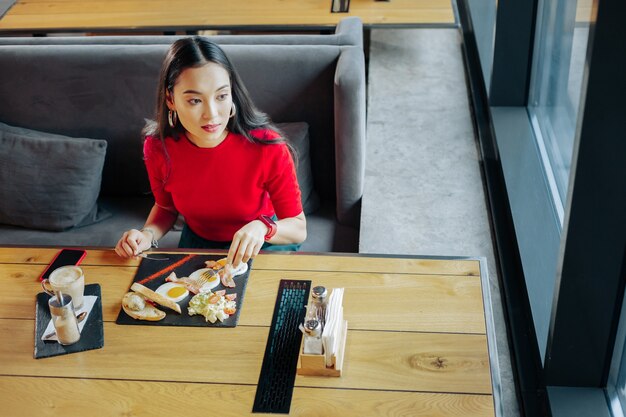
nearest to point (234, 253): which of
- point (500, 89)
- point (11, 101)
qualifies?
point (11, 101)

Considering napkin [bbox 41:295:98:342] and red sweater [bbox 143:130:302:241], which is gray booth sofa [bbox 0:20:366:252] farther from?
napkin [bbox 41:295:98:342]

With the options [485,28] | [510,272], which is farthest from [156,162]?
[485,28]

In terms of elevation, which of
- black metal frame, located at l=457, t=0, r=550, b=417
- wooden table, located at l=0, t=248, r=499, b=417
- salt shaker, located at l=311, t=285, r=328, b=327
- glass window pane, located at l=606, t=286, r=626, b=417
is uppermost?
salt shaker, located at l=311, t=285, r=328, b=327

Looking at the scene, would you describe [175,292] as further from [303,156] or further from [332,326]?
[303,156]

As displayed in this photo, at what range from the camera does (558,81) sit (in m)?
3.17

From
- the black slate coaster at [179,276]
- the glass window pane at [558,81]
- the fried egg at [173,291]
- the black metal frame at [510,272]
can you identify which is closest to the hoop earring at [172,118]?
the black slate coaster at [179,276]

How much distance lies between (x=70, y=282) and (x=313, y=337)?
22.7 inches

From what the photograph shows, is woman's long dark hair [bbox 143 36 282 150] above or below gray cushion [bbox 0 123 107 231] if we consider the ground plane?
above

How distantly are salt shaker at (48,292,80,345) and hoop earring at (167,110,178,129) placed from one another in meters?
0.60

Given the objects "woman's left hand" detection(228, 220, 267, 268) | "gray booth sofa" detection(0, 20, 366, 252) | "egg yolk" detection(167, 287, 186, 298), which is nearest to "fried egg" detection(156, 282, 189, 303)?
"egg yolk" detection(167, 287, 186, 298)

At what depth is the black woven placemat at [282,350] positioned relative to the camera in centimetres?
160

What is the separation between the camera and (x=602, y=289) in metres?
1.96

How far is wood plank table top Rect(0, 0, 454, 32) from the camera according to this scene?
12.1 feet

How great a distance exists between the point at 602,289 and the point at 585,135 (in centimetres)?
41
